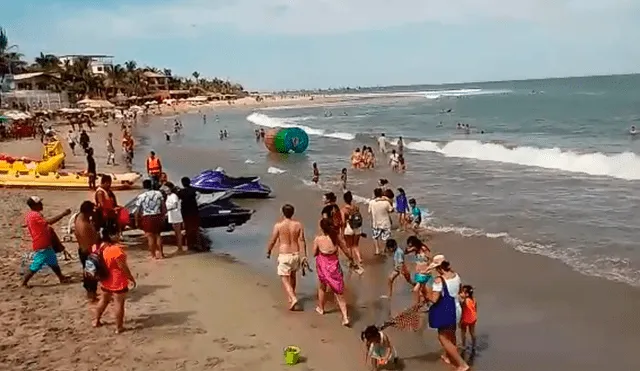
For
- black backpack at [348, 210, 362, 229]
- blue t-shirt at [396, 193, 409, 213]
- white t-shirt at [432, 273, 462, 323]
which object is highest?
white t-shirt at [432, 273, 462, 323]

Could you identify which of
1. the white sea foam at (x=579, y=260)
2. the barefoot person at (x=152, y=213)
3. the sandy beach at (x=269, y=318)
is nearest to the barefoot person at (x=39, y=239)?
the sandy beach at (x=269, y=318)

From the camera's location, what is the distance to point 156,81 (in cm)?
11744

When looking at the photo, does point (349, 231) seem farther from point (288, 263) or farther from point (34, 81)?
point (34, 81)

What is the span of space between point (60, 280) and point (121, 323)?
7.53 ft

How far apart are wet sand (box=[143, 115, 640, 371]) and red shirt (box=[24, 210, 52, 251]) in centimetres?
349

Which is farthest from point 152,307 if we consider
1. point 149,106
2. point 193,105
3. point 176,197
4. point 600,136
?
point 193,105

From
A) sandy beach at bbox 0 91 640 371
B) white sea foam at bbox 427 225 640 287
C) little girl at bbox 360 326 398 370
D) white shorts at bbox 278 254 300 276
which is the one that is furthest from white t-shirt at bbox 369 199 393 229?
little girl at bbox 360 326 398 370

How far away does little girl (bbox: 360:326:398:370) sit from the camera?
6582mm

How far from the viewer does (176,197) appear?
10.9 m

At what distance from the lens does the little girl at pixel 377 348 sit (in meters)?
6.58

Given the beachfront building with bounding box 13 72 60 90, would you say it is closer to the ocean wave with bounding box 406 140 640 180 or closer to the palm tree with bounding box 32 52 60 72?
the palm tree with bounding box 32 52 60 72

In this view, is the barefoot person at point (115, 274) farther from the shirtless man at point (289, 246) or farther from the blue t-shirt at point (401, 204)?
the blue t-shirt at point (401, 204)

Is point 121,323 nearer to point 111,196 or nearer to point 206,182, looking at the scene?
point 111,196

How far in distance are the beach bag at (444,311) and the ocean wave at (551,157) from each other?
18.7 metres
